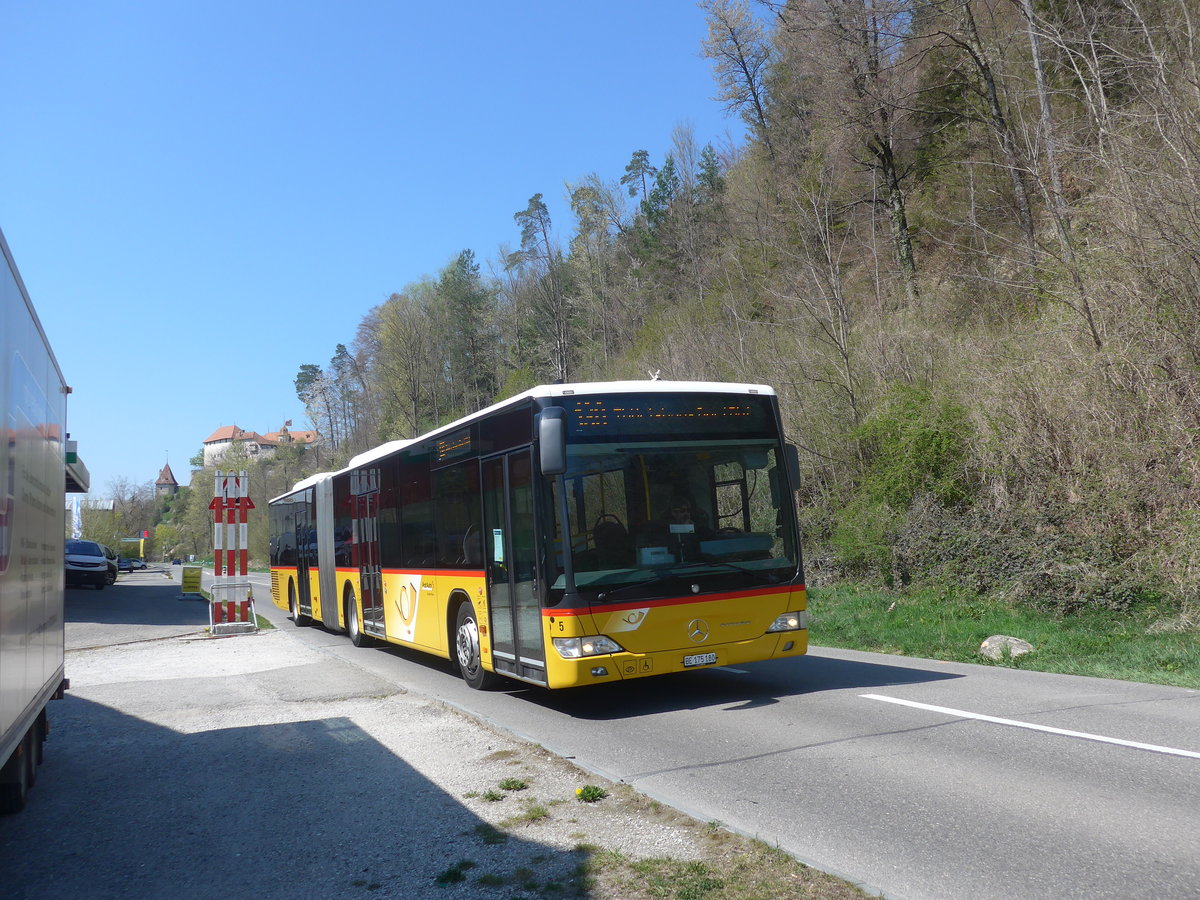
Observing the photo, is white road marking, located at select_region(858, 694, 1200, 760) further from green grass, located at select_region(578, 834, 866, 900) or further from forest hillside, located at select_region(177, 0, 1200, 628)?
forest hillside, located at select_region(177, 0, 1200, 628)

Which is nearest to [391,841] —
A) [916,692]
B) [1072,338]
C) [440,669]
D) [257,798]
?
[257,798]

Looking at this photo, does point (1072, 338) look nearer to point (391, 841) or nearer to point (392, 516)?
point (392, 516)

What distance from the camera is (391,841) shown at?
5348mm

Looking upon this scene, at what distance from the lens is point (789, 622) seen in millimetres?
9219

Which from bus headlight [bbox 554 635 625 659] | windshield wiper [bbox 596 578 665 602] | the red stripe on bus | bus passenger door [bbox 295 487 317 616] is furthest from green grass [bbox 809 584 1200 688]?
bus passenger door [bbox 295 487 317 616]

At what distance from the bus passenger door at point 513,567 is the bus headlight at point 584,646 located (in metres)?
0.32

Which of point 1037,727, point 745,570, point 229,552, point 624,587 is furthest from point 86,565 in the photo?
point 1037,727

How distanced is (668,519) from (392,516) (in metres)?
6.08

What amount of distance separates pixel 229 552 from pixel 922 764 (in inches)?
639

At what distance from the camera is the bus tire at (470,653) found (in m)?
10.6

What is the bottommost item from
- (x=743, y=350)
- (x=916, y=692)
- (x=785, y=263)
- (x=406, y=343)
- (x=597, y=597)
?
(x=916, y=692)

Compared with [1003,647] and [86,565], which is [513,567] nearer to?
[1003,647]

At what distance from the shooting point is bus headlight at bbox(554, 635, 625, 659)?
834 centimetres

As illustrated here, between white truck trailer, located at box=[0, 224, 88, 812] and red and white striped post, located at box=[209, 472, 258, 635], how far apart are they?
11.7 metres
